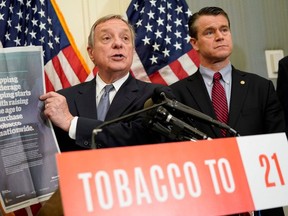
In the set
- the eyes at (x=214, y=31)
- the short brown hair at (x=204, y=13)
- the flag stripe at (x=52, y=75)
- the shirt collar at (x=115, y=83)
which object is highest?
the short brown hair at (x=204, y=13)

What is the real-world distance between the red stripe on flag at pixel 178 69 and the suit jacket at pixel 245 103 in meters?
0.66

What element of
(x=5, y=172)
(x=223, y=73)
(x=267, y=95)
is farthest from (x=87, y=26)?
(x=5, y=172)

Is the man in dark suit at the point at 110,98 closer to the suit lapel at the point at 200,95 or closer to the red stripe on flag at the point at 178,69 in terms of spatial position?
the suit lapel at the point at 200,95

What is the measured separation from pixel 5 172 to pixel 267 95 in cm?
129

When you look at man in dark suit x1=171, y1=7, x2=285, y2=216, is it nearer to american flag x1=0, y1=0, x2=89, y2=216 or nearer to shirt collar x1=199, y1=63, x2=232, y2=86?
shirt collar x1=199, y1=63, x2=232, y2=86

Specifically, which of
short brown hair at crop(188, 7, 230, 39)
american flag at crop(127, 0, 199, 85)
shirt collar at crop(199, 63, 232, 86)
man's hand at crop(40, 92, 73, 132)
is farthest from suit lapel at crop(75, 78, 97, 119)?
american flag at crop(127, 0, 199, 85)

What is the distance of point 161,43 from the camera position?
9.39 ft

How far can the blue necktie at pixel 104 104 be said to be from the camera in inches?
75.2

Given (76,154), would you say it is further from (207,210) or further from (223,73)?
(223,73)

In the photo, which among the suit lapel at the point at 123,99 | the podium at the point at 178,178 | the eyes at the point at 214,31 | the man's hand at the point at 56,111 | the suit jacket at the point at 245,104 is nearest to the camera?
the podium at the point at 178,178

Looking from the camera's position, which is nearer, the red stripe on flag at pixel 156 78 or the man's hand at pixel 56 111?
the man's hand at pixel 56 111

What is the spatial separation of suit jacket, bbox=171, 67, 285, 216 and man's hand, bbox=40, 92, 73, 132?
606 millimetres

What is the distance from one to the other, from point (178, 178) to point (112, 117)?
856 millimetres

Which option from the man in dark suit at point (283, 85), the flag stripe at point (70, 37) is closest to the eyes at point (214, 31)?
the man in dark suit at point (283, 85)
